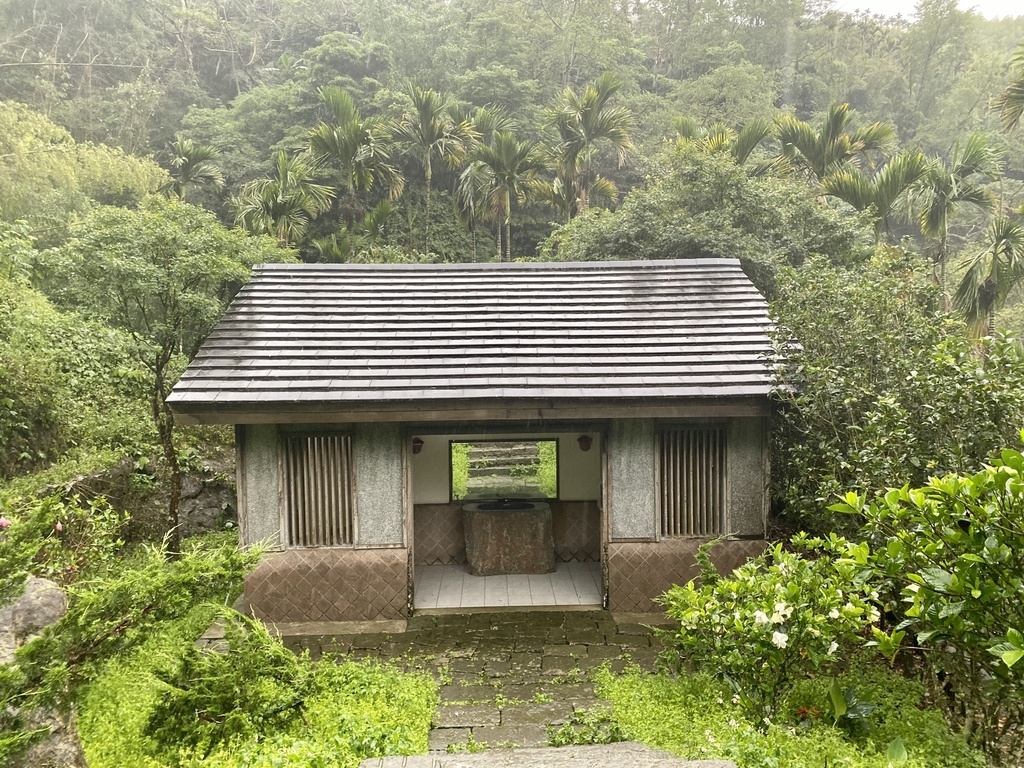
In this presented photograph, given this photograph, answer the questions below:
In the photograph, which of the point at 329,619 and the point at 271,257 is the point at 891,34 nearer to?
the point at 271,257

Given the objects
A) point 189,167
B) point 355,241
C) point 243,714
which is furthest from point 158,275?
point 189,167

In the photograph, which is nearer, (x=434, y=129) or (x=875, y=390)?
(x=875, y=390)

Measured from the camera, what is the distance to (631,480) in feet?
24.6

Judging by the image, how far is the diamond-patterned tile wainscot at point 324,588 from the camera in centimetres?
725

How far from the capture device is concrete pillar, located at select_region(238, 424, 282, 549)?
23.8 ft

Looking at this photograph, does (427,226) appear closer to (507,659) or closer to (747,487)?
(747,487)

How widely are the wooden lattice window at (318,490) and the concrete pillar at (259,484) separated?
0.44 feet

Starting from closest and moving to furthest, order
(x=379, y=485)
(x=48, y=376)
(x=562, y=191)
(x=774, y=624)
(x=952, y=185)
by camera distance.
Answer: (x=774, y=624) → (x=379, y=485) → (x=48, y=376) → (x=952, y=185) → (x=562, y=191)

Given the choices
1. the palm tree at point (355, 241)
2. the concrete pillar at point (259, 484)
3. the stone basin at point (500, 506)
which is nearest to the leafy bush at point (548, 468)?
the stone basin at point (500, 506)

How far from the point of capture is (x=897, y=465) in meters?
5.30

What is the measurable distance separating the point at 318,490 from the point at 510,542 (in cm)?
298

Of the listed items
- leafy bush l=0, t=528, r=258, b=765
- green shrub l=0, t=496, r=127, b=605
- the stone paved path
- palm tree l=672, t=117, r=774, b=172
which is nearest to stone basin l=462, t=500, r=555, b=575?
the stone paved path

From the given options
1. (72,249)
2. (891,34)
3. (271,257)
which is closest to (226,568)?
(72,249)

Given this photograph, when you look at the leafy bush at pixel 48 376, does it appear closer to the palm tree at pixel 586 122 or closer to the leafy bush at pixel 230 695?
the leafy bush at pixel 230 695
